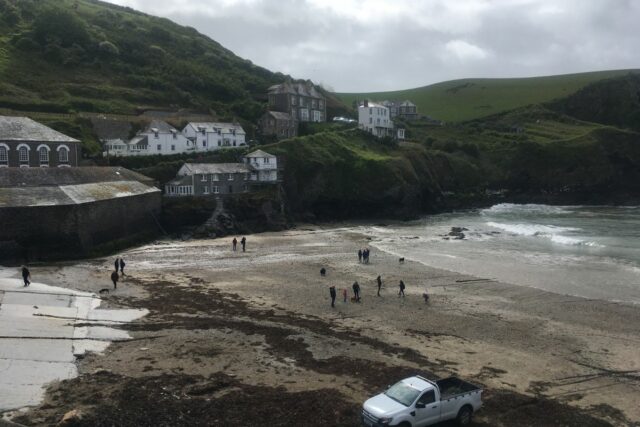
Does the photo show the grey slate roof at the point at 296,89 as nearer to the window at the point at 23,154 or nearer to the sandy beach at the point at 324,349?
the window at the point at 23,154

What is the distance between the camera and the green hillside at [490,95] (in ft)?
509

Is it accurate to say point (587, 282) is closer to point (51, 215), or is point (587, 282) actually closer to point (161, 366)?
point (161, 366)

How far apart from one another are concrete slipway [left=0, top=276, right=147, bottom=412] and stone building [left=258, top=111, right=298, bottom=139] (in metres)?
59.8

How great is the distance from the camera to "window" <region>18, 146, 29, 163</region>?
5112 cm

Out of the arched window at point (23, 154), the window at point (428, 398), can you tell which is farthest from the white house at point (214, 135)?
the window at point (428, 398)

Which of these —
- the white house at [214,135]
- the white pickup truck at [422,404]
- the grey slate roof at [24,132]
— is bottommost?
the white pickup truck at [422,404]

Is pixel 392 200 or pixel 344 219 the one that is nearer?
pixel 344 219

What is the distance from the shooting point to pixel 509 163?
3974 inches

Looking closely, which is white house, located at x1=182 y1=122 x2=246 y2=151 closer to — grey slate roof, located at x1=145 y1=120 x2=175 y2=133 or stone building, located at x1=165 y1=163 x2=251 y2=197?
grey slate roof, located at x1=145 y1=120 x2=175 y2=133

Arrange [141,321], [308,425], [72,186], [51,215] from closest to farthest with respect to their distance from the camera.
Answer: [308,425] < [141,321] < [51,215] < [72,186]

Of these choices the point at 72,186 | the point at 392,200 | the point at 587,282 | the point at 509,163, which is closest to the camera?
the point at 587,282

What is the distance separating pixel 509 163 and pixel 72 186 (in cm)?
8033

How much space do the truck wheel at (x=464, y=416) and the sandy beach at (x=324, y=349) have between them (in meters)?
0.38

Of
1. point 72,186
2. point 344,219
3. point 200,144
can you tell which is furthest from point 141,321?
point 200,144
